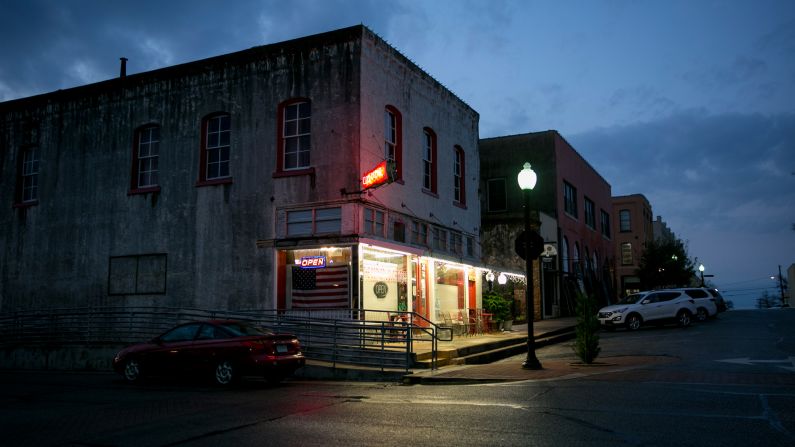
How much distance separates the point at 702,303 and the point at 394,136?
17075 mm

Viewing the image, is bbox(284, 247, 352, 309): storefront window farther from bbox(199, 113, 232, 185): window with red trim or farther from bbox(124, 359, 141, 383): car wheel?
bbox(124, 359, 141, 383): car wheel

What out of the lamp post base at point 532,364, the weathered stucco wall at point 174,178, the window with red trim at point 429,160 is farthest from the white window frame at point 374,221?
the lamp post base at point 532,364

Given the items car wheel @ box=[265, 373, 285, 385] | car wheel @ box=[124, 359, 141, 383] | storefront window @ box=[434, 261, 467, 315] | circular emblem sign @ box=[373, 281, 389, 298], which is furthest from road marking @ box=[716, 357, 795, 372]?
car wheel @ box=[124, 359, 141, 383]

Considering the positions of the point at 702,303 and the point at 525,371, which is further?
the point at 702,303

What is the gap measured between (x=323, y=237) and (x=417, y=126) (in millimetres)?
6120

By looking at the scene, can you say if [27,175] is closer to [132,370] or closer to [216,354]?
[132,370]

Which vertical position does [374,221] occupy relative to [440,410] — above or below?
above

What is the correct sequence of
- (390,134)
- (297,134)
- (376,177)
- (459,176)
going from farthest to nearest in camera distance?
(459,176), (390,134), (297,134), (376,177)

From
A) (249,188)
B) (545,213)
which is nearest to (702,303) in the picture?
(545,213)

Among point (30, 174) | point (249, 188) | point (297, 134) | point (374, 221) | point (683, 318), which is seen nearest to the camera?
point (374, 221)

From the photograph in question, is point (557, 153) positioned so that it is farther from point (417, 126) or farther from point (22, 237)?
point (22, 237)

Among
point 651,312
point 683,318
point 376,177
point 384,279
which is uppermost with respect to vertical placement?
point 376,177

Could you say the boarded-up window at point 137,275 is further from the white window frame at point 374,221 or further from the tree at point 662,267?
the tree at point 662,267

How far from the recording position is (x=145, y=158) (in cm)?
2355
